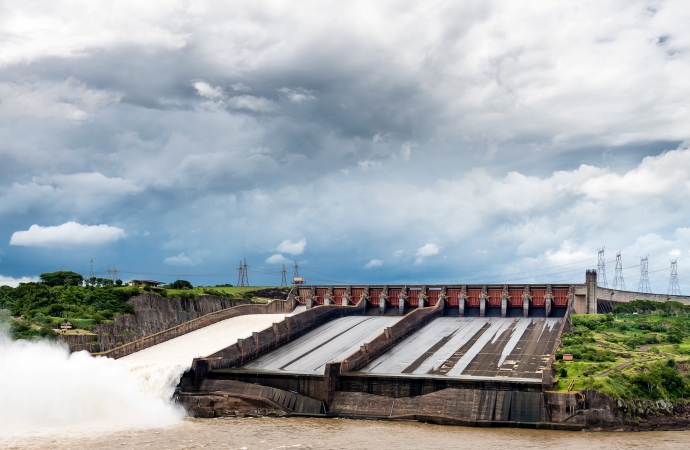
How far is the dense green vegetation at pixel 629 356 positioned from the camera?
43.5m

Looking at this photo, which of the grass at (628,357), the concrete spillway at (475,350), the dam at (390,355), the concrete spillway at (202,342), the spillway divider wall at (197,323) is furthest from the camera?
the spillway divider wall at (197,323)

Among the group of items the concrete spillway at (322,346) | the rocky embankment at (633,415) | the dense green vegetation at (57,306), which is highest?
the dense green vegetation at (57,306)

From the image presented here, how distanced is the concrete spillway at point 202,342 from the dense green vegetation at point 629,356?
29.3 meters

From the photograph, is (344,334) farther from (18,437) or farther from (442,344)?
(18,437)

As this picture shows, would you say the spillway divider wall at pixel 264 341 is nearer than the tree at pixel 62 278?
Yes

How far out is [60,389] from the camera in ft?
154

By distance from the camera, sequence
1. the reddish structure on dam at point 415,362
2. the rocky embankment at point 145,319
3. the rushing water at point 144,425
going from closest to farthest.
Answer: the rushing water at point 144,425 < the reddish structure on dam at point 415,362 < the rocky embankment at point 145,319

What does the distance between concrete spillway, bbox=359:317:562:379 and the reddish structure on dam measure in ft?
0.31

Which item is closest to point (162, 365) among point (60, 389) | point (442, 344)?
point (60, 389)

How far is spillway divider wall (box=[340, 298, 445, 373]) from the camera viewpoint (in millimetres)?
52594

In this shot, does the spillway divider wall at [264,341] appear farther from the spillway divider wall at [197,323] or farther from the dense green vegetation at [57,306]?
the dense green vegetation at [57,306]

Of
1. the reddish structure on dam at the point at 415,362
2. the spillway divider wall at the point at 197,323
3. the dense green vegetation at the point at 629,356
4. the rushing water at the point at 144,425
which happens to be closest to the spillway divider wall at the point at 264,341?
the reddish structure on dam at the point at 415,362

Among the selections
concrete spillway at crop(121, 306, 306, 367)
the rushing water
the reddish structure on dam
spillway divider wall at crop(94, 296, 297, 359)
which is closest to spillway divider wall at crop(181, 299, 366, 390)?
the reddish structure on dam

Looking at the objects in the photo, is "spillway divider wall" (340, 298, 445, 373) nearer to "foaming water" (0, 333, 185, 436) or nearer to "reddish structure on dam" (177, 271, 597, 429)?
"reddish structure on dam" (177, 271, 597, 429)
